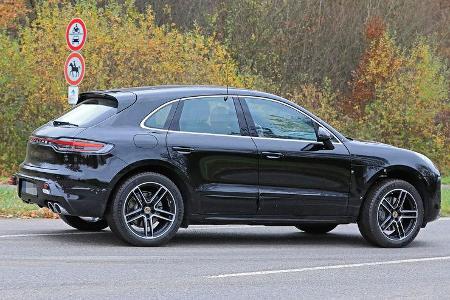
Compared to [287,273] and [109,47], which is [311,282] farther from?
[109,47]

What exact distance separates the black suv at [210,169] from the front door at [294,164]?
0.01m

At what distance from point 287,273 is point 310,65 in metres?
35.1

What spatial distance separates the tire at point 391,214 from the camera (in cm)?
1217

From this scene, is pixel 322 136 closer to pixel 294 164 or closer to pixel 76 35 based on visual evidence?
pixel 294 164

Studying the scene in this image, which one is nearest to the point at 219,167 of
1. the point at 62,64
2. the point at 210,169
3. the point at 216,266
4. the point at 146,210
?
the point at 210,169

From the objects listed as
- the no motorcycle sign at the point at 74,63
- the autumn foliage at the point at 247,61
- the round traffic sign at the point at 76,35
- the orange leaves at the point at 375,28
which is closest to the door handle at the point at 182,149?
the no motorcycle sign at the point at 74,63

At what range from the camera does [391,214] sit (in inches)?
486

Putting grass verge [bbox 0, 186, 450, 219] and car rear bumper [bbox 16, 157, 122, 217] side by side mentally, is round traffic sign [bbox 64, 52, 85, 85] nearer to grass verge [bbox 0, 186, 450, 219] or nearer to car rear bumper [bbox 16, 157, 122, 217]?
grass verge [bbox 0, 186, 450, 219]

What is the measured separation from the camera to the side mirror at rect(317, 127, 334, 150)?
1196 centimetres

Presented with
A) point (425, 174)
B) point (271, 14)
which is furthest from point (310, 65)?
point (425, 174)

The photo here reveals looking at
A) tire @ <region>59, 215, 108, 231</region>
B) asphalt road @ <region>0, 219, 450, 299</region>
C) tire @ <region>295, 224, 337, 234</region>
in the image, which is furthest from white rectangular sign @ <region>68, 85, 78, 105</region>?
tire @ <region>295, 224, 337, 234</region>

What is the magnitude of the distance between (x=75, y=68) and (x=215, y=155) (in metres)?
6.69

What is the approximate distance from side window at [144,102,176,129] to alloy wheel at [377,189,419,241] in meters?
2.61

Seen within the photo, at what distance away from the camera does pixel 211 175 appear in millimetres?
11414
